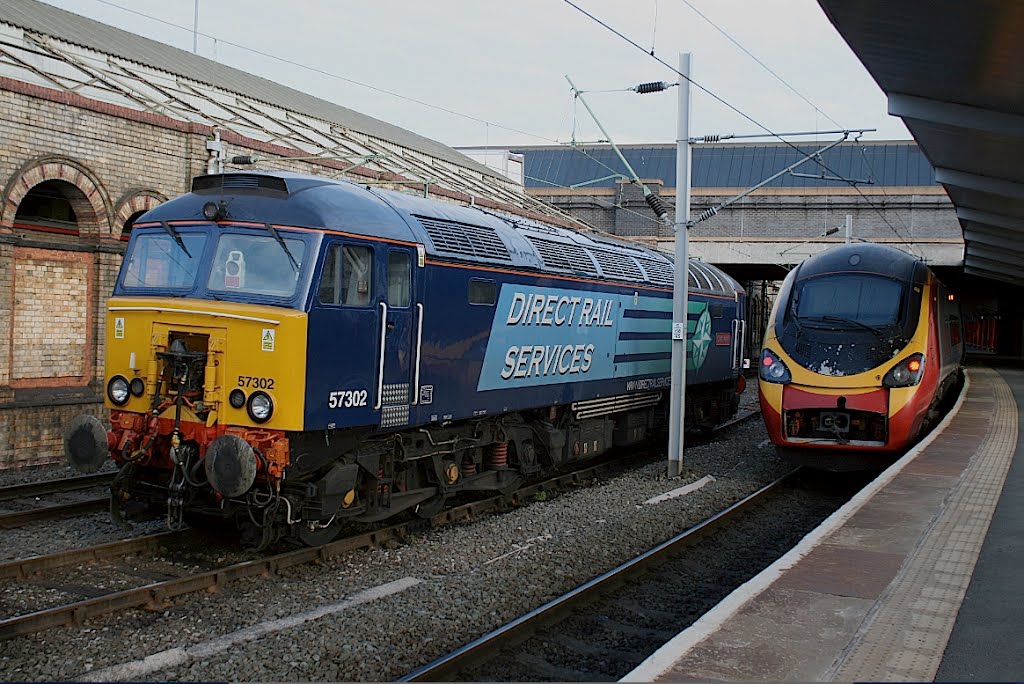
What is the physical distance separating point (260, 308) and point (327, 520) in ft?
7.31

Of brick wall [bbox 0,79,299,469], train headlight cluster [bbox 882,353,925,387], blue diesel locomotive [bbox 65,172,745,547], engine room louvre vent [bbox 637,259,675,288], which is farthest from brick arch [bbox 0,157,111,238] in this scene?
train headlight cluster [bbox 882,353,925,387]

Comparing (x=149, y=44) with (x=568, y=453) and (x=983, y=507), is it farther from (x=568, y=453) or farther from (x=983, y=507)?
(x=983, y=507)

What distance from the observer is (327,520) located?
9125 mm

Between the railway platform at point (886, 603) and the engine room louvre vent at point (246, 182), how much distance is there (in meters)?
5.49

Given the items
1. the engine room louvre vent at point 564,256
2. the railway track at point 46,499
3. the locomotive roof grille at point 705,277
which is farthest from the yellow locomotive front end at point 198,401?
the locomotive roof grille at point 705,277

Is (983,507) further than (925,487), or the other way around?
(925,487)

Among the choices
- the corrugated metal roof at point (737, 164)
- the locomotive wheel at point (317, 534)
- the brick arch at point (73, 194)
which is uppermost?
the corrugated metal roof at point (737, 164)

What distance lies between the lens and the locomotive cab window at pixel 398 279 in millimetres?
9211

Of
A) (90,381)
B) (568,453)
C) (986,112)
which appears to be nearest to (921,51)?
(986,112)

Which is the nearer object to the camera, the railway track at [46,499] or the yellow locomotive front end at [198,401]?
the yellow locomotive front end at [198,401]

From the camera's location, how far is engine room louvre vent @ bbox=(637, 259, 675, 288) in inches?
626

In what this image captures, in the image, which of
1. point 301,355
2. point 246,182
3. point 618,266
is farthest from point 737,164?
point 301,355

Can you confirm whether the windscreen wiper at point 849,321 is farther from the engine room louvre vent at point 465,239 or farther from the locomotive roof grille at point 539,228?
the engine room louvre vent at point 465,239

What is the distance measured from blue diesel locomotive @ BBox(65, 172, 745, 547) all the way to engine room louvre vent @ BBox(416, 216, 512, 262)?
0.03m
